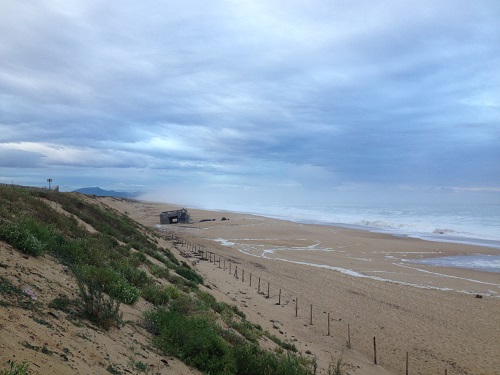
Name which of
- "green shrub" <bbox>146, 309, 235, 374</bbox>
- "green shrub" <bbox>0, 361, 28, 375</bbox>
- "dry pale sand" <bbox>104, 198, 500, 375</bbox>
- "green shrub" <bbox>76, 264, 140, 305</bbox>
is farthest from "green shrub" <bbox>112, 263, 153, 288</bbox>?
"green shrub" <bbox>0, 361, 28, 375</bbox>

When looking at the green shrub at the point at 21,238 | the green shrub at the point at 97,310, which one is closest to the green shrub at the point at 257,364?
the green shrub at the point at 97,310

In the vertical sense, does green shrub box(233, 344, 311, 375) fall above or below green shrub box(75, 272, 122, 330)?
below

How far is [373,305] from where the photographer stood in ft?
66.0

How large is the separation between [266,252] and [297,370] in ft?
98.5

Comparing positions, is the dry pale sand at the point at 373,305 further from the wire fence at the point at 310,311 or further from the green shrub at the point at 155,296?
the green shrub at the point at 155,296

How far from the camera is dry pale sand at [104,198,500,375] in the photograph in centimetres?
1405

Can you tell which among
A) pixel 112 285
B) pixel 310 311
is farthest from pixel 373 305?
pixel 112 285

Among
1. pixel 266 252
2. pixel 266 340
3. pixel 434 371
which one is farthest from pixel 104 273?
pixel 266 252

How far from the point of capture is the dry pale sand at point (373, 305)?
46.1 feet

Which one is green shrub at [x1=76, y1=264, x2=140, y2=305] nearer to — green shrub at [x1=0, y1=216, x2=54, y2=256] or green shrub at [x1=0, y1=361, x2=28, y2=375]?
green shrub at [x1=0, y1=216, x2=54, y2=256]

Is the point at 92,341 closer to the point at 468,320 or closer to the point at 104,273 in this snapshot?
the point at 104,273

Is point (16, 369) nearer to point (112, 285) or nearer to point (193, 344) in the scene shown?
point (193, 344)

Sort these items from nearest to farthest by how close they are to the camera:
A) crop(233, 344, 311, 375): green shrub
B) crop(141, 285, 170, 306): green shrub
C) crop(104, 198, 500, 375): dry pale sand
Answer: crop(233, 344, 311, 375): green shrub → crop(141, 285, 170, 306): green shrub → crop(104, 198, 500, 375): dry pale sand

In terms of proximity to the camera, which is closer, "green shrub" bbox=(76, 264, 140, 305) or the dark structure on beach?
"green shrub" bbox=(76, 264, 140, 305)
